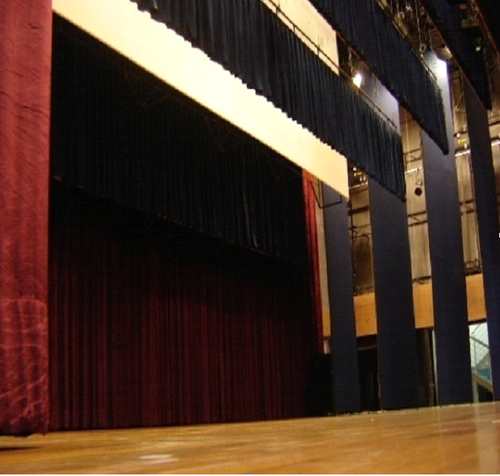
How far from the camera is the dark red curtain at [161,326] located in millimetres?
6910

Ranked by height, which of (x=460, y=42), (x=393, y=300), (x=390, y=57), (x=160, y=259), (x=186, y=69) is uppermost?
(x=460, y=42)

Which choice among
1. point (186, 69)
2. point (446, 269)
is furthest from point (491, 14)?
point (186, 69)

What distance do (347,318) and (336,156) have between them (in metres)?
2.10

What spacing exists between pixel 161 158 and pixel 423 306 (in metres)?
5.49

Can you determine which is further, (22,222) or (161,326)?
(161,326)

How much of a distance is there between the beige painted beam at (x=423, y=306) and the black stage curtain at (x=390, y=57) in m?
2.63

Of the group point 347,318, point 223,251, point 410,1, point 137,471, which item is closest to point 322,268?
point 347,318

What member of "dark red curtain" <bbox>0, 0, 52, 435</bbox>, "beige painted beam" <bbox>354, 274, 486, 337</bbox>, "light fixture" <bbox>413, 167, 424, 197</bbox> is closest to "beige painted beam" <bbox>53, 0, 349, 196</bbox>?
"dark red curtain" <bbox>0, 0, 52, 435</bbox>

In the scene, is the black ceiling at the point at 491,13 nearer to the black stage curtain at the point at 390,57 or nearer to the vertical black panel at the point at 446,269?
the black stage curtain at the point at 390,57

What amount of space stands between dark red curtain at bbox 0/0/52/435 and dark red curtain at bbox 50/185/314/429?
4.14 metres

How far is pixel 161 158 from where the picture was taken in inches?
288

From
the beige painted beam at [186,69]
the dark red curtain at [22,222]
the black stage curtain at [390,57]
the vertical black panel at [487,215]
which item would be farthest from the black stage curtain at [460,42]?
the dark red curtain at [22,222]

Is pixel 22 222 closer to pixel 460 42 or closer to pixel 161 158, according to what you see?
pixel 161 158

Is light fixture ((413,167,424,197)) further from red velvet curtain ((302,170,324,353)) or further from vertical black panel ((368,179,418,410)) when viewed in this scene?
vertical black panel ((368,179,418,410))
